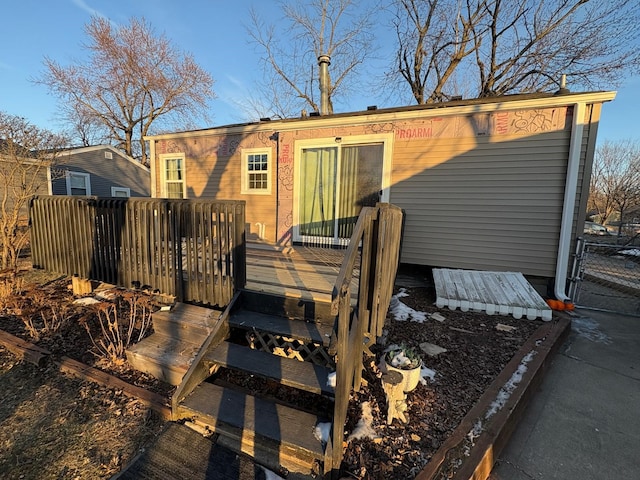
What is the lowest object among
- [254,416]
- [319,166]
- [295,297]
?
[254,416]

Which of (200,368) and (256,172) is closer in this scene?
(200,368)

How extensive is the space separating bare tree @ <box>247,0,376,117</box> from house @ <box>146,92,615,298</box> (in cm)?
846

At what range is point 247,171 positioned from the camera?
276 inches

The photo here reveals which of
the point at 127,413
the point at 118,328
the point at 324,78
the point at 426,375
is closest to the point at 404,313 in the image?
the point at 426,375

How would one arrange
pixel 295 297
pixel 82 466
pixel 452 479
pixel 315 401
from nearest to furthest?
pixel 452 479 → pixel 82 466 → pixel 315 401 → pixel 295 297

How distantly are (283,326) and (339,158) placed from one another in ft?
14.3

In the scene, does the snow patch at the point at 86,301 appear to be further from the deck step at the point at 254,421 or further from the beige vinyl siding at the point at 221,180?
the beige vinyl siding at the point at 221,180

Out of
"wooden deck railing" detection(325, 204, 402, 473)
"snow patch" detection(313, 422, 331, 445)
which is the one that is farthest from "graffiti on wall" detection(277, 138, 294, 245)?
"snow patch" detection(313, 422, 331, 445)

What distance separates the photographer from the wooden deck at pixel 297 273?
292 cm

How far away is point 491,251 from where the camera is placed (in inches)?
207

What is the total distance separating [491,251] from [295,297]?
418 cm

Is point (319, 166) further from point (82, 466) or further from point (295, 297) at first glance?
point (82, 466)

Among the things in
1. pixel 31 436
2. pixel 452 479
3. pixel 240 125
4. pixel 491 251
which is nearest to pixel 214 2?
pixel 240 125

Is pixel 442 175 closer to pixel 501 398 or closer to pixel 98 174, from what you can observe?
pixel 501 398
